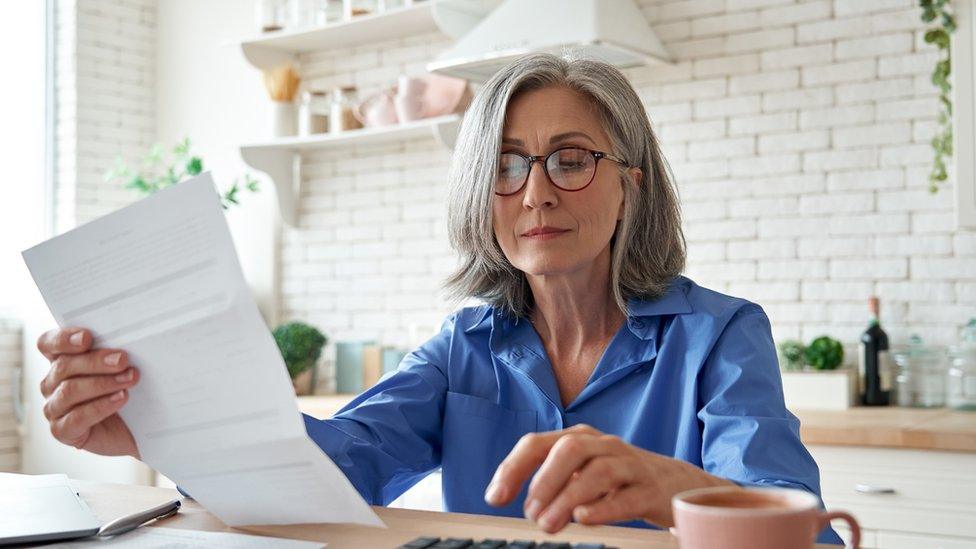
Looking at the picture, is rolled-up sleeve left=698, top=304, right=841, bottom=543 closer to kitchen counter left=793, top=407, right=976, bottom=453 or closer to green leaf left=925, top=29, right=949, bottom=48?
kitchen counter left=793, top=407, right=976, bottom=453

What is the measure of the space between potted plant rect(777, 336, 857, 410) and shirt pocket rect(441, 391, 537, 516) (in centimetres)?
174

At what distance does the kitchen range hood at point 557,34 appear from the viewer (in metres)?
3.35

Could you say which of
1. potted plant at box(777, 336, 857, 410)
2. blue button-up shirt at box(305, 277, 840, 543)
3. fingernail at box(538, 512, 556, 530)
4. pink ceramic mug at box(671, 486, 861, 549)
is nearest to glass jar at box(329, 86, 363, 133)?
potted plant at box(777, 336, 857, 410)

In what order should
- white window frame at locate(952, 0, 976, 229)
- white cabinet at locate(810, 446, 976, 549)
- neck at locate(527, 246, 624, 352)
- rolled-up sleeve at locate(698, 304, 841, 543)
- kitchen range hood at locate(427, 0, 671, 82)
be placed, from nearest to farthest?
rolled-up sleeve at locate(698, 304, 841, 543), neck at locate(527, 246, 624, 352), white cabinet at locate(810, 446, 976, 549), white window frame at locate(952, 0, 976, 229), kitchen range hood at locate(427, 0, 671, 82)

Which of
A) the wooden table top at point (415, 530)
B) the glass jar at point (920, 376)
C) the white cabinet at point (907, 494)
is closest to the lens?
the wooden table top at point (415, 530)

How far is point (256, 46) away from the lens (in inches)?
177

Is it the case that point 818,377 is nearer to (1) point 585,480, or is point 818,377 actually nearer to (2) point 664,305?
(2) point 664,305

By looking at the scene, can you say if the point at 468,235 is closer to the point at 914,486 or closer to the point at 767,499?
the point at 767,499

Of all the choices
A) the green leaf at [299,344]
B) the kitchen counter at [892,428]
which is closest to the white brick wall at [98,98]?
the green leaf at [299,344]

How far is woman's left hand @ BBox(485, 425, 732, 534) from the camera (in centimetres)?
94

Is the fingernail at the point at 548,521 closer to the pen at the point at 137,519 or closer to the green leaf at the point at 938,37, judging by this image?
the pen at the point at 137,519

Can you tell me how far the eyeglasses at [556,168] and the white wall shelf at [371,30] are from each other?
2.29 meters

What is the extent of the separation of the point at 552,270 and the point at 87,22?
393 cm

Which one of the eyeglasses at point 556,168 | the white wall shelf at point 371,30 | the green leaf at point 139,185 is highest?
the white wall shelf at point 371,30
